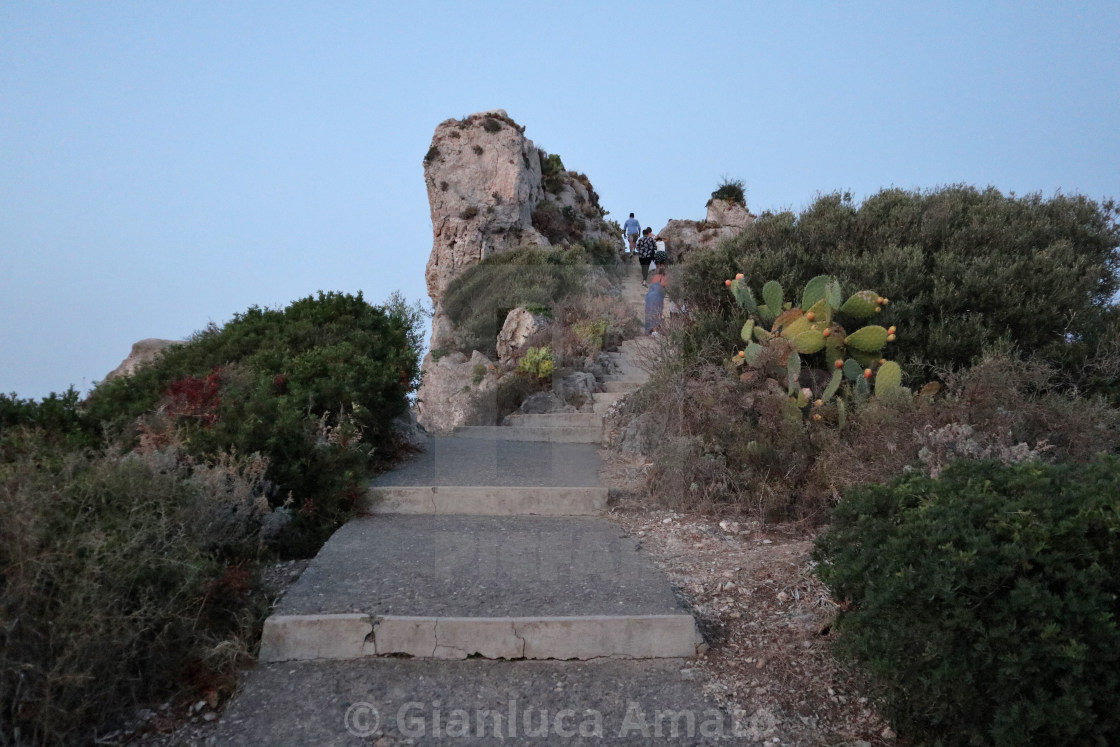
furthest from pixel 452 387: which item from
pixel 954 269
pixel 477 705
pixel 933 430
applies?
pixel 477 705

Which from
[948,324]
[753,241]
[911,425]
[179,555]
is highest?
[753,241]

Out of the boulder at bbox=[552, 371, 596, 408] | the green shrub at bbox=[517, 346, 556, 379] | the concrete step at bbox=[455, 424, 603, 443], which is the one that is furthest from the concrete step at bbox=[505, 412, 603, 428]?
the green shrub at bbox=[517, 346, 556, 379]

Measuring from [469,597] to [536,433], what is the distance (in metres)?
5.92

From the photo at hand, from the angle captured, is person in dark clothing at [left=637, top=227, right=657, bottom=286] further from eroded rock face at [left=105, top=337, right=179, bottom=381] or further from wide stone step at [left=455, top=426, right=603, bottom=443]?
eroded rock face at [left=105, top=337, right=179, bottom=381]

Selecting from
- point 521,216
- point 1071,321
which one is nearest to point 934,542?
point 1071,321

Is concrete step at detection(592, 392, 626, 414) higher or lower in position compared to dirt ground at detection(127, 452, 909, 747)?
higher

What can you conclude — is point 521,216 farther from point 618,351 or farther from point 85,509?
point 85,509

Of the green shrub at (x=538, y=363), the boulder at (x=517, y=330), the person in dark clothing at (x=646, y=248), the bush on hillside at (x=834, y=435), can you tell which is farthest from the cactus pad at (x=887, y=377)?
the person in dark clothing at (x=646, y=248)

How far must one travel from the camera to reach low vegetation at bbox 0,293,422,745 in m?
3.00

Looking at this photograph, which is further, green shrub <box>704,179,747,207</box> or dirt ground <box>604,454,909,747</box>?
green shrub <box>704,179,747,207</box>

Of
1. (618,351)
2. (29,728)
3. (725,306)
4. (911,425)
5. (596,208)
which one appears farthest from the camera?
(596,208)

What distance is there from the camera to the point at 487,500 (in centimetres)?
624

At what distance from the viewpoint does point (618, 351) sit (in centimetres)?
1419

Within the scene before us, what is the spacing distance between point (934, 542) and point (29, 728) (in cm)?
348
